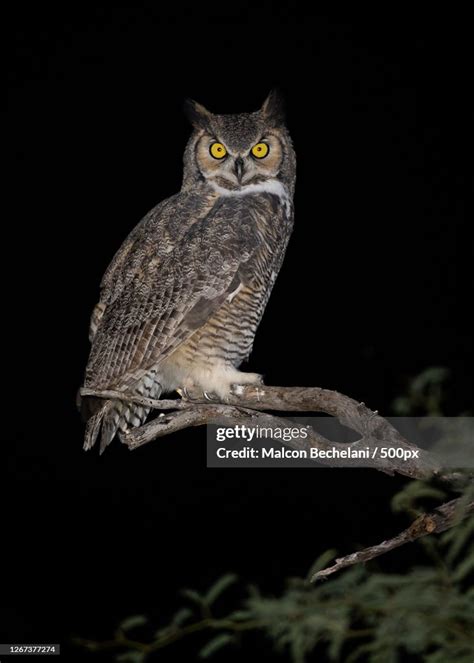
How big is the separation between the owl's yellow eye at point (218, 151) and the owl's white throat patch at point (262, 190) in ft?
0.27

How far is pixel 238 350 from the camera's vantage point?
239cm

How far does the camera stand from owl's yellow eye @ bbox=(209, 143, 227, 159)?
2373 mm

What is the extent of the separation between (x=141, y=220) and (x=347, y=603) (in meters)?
1.70

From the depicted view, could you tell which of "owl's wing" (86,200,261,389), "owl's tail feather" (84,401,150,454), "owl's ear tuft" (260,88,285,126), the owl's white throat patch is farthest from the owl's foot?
"owl's ear tuft" (260,88,285,126)

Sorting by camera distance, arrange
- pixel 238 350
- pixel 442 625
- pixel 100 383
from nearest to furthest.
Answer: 1. pixel 442 625
2. pixel 100 383
3. pixel 238 350

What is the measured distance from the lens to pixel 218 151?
2383 mm

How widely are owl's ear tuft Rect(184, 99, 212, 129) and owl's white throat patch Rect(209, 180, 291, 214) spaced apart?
0.16m

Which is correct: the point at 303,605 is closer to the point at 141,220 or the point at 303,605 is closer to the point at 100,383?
the point at 100,383

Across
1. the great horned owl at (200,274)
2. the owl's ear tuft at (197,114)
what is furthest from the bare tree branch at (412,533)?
the owl's ear tuft at (197,114)

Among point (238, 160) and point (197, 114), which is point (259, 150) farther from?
point (197, 114)

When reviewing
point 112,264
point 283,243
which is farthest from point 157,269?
point 283,243

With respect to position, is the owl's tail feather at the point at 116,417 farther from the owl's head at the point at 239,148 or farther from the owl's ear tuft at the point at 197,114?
the owl's ear tuft at the point at 197,114

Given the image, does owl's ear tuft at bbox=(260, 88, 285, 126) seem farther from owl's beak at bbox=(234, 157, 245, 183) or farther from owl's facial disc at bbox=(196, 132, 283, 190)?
owl's beak at bbox=(234, 157, 245, 183)

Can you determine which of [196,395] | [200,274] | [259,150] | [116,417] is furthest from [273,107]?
[116,417]
